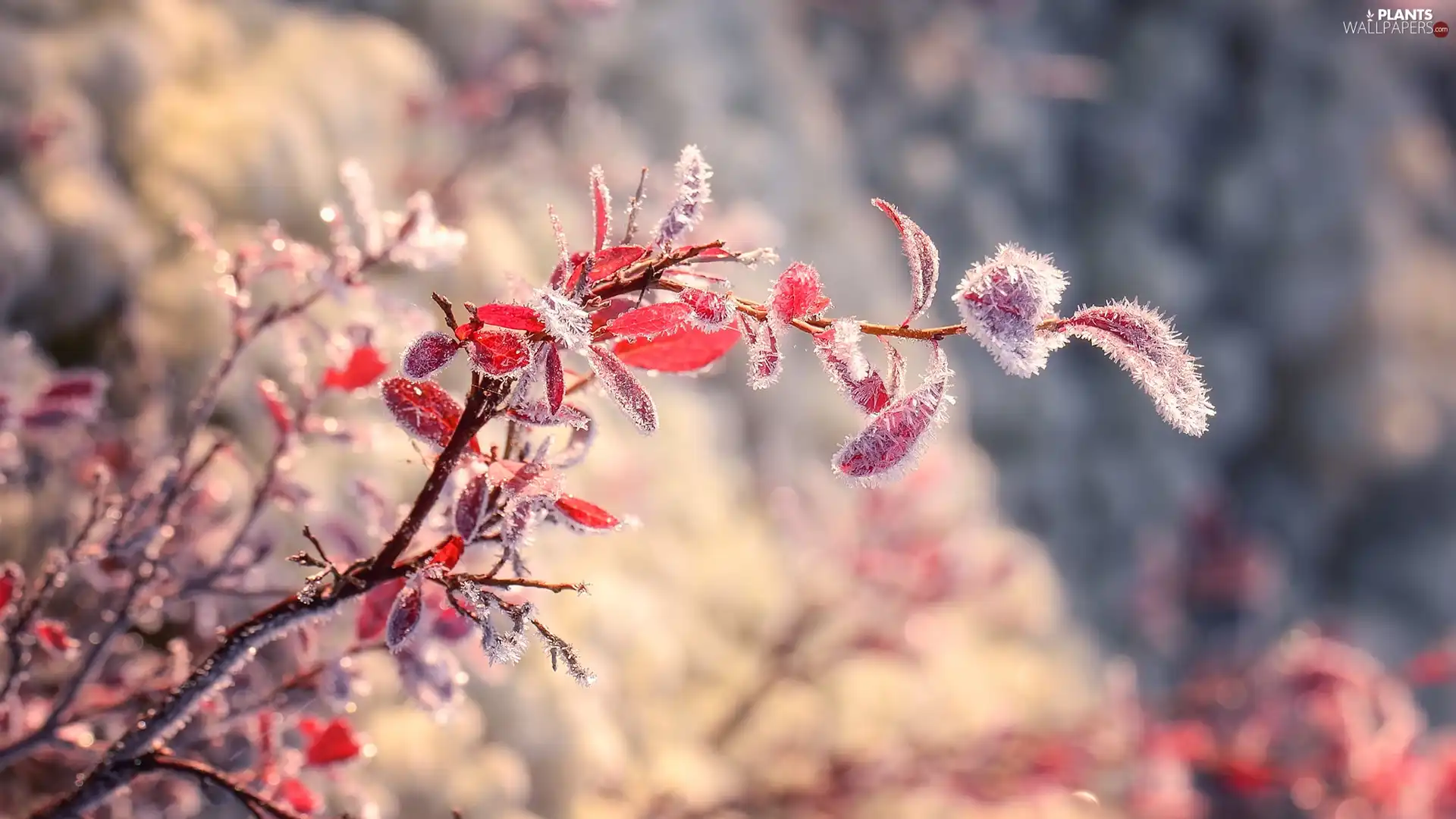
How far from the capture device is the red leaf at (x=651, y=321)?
1.07ft

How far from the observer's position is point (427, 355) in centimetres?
33

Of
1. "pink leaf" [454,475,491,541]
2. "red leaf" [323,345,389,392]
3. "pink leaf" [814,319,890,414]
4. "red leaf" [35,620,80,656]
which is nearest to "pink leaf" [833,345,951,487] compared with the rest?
"pink leaf" [814,319,890,414]

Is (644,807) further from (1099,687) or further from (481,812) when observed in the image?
(1099,687)

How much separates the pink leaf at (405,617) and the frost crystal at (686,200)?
0.15m

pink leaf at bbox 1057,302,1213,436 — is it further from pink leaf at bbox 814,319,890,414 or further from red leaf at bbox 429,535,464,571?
red leaf at bbox 429,535,464,571

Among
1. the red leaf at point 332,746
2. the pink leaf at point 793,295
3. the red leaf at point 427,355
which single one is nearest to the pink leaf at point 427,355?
the red leaf at point 427,355

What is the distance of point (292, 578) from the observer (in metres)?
0.69

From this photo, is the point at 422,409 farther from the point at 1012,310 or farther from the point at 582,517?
the point at 1012,310

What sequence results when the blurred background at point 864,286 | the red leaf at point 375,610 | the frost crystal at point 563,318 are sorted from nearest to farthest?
the frost crystal at point 563,318, the red leaf at point 375,610, the blurred background at point 864,286

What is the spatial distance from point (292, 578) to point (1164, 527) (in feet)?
4.94

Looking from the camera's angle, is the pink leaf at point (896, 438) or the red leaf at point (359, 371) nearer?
the pink leaf at point (896, 438)

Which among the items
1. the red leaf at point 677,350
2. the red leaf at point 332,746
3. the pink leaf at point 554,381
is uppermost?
the red leaf at point 677,350

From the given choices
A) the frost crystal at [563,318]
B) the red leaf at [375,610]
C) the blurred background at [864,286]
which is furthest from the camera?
the blurred background at [864,286]

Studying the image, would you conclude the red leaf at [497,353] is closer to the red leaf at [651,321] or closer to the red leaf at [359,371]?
the red leaf at [651,321]
